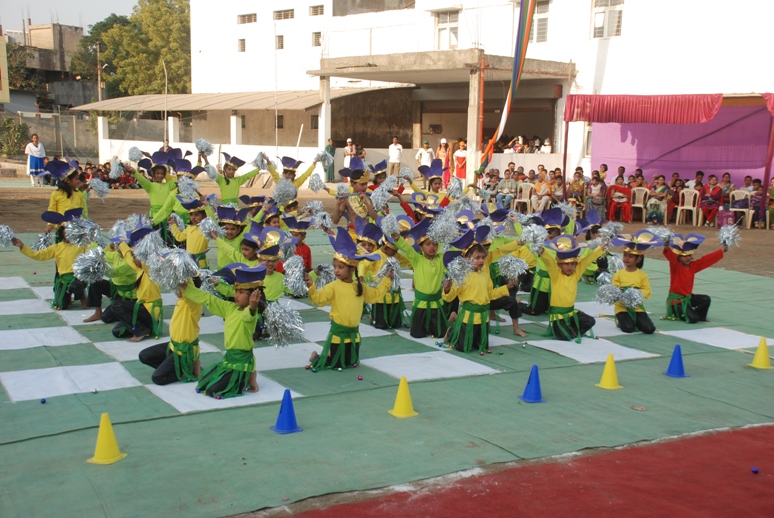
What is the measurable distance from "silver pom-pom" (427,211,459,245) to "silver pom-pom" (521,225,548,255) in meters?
0.83

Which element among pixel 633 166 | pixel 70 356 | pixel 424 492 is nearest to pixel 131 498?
pixel 424 492

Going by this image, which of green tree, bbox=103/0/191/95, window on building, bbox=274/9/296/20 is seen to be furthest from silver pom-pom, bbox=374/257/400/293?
green tree, bbox=103/0/191/95

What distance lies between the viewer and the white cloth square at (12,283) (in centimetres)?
964

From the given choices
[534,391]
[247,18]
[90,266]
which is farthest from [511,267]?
[247,18]

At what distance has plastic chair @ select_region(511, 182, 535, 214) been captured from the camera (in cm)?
1950

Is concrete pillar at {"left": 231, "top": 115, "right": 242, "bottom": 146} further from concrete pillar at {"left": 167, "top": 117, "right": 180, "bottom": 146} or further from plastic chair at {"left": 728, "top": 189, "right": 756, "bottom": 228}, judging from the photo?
plastic chair at {"left": 728, "top": 189, "right": 756, "bottom": 228}

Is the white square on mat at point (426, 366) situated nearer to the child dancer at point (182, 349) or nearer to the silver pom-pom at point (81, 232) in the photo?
the child dancer at point (182, 349)

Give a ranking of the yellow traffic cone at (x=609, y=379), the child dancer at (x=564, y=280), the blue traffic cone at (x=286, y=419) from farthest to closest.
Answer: the child dancer at (x=564, y=280)
the yellow traffic cone at (x=609, y=379)
the blue traffic cone at (x=286, y=419)

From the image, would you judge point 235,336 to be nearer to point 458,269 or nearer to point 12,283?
point 458,269

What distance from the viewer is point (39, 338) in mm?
7340

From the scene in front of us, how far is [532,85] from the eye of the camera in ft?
78.5

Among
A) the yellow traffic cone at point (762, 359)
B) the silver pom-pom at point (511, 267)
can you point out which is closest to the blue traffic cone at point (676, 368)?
the yellow traffic cone at point (762, 359)

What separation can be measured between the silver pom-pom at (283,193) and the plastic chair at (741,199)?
40.5ft

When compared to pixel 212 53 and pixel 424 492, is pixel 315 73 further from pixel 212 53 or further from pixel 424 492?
pixel 424 492
